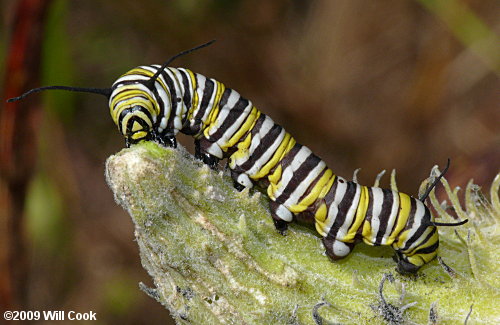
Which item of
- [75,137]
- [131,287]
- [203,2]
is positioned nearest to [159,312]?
[131,287]

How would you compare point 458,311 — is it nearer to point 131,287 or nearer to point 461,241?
point 461,241

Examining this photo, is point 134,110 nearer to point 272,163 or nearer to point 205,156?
point 205,156

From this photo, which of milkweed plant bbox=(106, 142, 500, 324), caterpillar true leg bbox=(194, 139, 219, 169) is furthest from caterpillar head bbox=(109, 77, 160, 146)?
caterpillar true leg bbox=(194, 139, 219, 169)

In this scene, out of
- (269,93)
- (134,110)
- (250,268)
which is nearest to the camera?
(250,268)

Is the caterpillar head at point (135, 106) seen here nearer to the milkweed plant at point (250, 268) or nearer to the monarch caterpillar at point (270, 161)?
the monarch caterpillar at point (270, 161)

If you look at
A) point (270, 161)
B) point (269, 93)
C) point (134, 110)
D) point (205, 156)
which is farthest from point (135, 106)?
point (269, 93)

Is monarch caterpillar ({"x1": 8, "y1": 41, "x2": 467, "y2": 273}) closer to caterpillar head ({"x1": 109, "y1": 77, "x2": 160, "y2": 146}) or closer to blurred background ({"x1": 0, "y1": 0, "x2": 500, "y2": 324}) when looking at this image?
caterpillar head ({"x1": 109, "y1": 77, "x2": 160, "y2": 146})

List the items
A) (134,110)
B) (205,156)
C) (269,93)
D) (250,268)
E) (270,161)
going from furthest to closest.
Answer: (269,93) → (205,156) → (270,161) → (134,110) → (250,268)

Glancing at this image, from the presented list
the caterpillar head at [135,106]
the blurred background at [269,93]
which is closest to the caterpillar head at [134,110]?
the caterpillar head at [135,106]
